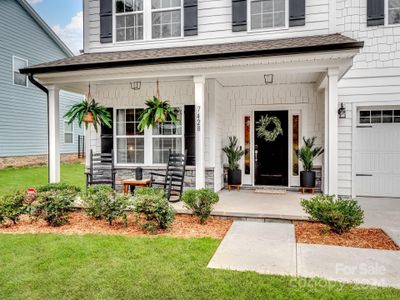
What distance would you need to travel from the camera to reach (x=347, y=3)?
6.98m

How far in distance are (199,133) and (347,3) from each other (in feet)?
14.9

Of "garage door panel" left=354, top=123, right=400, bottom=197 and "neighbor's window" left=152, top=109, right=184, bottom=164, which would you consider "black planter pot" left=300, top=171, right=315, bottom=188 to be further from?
"neighbor's window" left=152, top=109, right=184, bottom=164

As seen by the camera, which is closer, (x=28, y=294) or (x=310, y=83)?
(x=28, y=294)

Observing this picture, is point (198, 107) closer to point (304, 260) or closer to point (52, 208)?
point (52, 208)

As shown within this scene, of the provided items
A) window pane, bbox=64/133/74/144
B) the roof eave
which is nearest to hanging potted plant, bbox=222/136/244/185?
the roof eave

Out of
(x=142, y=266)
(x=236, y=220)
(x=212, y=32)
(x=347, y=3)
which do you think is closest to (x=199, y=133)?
(x=236, y=220)

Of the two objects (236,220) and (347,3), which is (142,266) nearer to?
(236,220)

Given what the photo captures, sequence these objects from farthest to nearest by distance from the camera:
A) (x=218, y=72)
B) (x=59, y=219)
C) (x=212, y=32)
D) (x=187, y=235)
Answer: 1. (x=212, y=32)
2. (x=218, y=72)
3. (x=59, y=219)
4. (x=187, y=235)

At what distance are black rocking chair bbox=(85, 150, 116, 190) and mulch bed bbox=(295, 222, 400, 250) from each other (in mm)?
4440

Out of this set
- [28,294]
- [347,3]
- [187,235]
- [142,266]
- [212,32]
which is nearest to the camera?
[28,294]

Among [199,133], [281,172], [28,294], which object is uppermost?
[199,133]

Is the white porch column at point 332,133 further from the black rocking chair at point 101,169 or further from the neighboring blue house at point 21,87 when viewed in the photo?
the neighboring blue house at point 21,87

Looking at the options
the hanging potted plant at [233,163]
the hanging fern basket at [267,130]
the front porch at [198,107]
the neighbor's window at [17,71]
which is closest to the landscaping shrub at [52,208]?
the front porch at [198,107]

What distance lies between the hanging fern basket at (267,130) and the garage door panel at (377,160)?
A: 193cm
